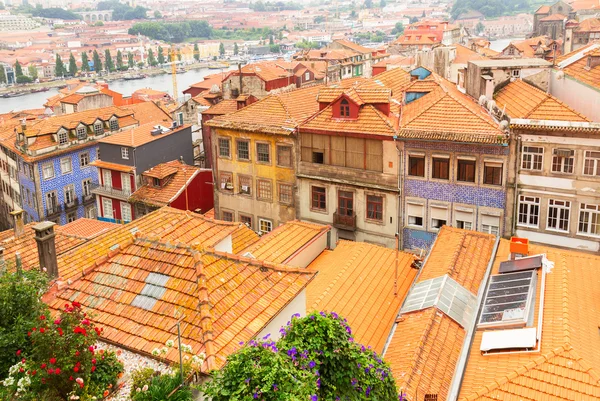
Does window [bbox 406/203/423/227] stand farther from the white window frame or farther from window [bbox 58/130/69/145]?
window [bbox 58/130/69/145]

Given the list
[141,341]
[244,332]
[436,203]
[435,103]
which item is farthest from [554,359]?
[435,103]

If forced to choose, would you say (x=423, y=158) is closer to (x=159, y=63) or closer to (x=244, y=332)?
(x=244, y=332)

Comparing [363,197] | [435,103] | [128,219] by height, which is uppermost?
[435,103]

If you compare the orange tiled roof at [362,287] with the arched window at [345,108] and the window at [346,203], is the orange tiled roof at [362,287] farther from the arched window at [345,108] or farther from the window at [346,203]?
the arched window at [345,108]

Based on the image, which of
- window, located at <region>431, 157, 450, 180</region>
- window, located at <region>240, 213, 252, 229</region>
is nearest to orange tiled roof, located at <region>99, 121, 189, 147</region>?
window, located at <region>240, 213, 252, 229</region>

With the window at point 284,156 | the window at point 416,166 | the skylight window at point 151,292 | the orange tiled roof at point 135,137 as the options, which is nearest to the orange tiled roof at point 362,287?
the window at point 416,166
